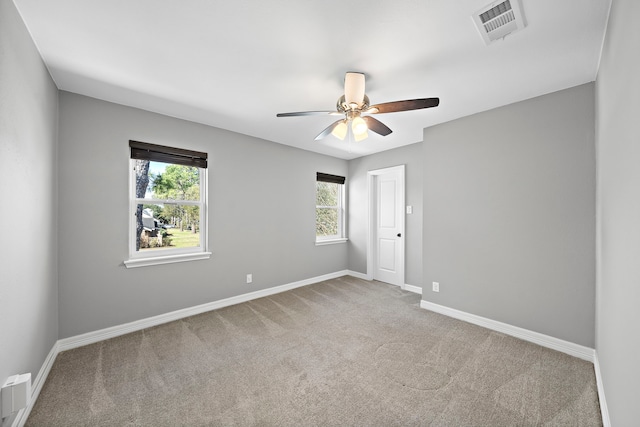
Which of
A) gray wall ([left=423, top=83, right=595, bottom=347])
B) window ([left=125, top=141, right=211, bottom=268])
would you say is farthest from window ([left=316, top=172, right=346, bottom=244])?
window ([left=125, top=141, right=211, bottom=268])

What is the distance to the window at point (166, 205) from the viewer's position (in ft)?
9.41

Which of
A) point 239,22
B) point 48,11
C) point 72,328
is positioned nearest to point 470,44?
point 239,22

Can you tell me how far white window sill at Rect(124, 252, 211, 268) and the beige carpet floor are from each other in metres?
0.72

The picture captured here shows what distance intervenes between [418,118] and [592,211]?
1.87 meters

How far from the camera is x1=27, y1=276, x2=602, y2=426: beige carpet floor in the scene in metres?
1.63

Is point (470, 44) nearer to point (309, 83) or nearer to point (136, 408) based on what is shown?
point (309, 83)

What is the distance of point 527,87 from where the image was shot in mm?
2361

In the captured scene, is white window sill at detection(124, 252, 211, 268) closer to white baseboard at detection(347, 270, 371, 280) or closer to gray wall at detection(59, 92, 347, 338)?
gray wall at detection(59, 92, 347, 338)

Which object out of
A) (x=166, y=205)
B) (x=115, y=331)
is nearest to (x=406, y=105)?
(x=166, y=205)

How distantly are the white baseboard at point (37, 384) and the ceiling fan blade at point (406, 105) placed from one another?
3066mm

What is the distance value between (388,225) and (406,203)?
0.59 meters

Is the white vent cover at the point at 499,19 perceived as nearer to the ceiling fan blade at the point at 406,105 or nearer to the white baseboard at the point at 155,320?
the ceiling fan blade at the point at 406,105

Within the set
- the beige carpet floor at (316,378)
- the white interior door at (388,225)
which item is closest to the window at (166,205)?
the beige carpet floor at (316,378)

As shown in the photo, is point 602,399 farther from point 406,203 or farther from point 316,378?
point 406,203
